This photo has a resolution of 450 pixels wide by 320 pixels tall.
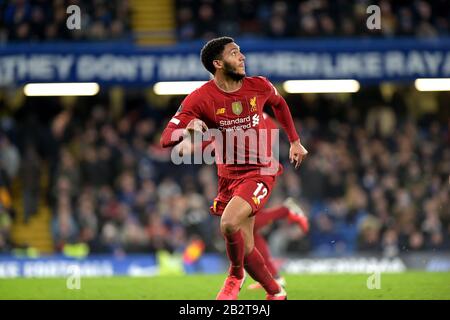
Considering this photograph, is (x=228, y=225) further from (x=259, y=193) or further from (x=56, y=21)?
(x=56, y=21)

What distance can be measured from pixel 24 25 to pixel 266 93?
30.3 ft

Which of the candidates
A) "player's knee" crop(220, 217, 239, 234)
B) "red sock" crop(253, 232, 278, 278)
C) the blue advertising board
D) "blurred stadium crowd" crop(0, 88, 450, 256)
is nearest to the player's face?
"player's knee" crop(220, 217, 239, 234)

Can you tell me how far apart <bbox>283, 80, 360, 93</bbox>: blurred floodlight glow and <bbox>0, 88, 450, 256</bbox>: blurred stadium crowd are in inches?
23.2

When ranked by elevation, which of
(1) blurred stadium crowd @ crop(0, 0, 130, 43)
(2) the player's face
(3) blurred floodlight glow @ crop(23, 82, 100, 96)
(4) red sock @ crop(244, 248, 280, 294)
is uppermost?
(1) blurred stadium crowd @ crop(0, 0, 130, 43)

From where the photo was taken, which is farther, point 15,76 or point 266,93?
point 15,76

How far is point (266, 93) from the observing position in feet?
25.6

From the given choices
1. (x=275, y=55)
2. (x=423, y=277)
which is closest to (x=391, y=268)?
(x=423, y=277)

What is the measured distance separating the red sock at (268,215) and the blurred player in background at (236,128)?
144 centimetres

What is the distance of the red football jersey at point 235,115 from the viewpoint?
7625mm

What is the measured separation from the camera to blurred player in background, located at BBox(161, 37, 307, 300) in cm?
748

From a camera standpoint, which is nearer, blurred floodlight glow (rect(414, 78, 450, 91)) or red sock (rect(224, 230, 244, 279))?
red sock (rect(224, 230, 244, 279))

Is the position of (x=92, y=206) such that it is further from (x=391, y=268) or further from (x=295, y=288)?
(x=295, y=288)

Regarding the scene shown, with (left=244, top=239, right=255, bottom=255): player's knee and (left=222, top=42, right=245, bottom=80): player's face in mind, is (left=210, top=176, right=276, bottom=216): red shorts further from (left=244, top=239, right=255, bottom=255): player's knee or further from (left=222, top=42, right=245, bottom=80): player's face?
(left=222, top=42, right=245, bottom=80): player's face

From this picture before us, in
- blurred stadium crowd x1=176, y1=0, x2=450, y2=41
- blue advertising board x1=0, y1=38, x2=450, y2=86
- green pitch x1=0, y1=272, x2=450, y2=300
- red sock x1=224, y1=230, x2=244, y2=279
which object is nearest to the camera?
red sock x1=224, y1=230, x2=244, y2=279
